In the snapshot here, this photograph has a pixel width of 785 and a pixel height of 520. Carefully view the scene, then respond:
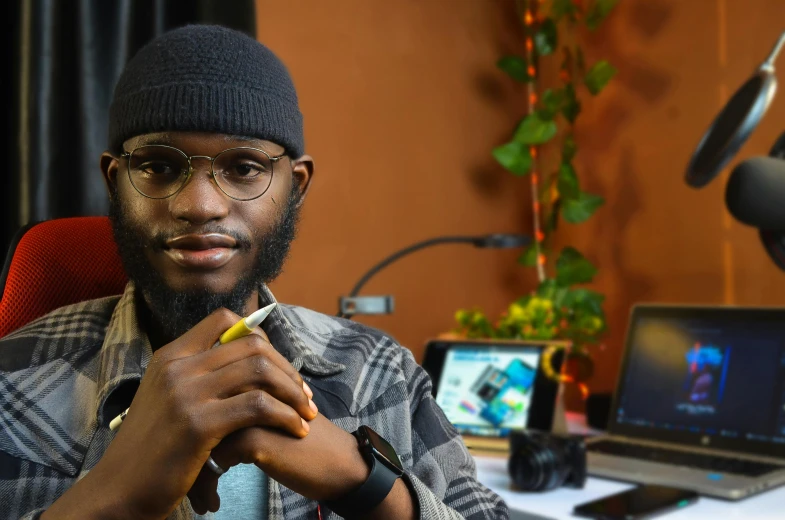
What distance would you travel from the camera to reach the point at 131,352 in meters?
0.91

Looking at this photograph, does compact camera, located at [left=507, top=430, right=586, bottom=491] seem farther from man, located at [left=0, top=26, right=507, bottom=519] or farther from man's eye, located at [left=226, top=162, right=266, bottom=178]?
man's eye, located at [left=226, top=162, right=266, bottom=178]

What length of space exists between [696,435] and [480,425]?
42 cm

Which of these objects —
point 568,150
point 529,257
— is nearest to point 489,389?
point 529,257

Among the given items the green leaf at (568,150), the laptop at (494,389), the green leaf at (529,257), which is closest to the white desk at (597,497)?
the laptop at (494,389)

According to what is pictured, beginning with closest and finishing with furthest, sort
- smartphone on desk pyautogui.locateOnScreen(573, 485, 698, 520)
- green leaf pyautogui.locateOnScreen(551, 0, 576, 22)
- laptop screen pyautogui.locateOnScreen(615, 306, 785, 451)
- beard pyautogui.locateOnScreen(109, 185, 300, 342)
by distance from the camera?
beard pyautogui.locateOnScreen(109, 185, 300, 342) → smartphone on desk pyautogui.locateOnScreen(573, 485, 698, 520) → laptop screen pyautogui.locateOnScreen(615, 306, 785, 451) → green leaf pyautogui.locateOnScreen(551, 0, 576, 22)

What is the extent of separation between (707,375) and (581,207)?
0.66m

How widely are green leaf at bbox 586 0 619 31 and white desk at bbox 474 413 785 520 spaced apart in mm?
1194

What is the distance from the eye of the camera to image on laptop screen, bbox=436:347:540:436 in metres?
1.60

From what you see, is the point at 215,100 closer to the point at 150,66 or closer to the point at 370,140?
the point at 150,66

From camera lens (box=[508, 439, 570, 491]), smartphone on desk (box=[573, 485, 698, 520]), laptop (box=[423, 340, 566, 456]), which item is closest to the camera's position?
smartphone on desk (box=[573, 485, 698, 520])

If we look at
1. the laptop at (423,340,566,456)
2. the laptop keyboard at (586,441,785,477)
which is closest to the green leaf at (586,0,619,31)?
the laptop at (423,340,566,456)

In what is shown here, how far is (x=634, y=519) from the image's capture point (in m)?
1.11

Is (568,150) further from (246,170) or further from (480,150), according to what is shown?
(246,170)

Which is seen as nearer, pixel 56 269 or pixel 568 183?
pixel 56 269
